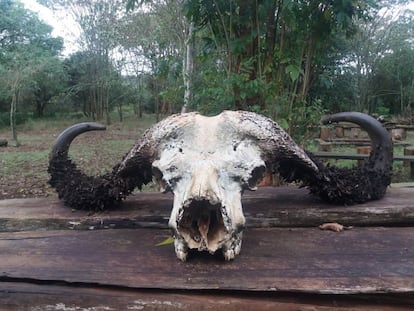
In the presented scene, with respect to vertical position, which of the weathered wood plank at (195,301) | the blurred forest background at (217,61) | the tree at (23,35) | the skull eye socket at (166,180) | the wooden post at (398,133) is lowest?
the weathered wood plank at (195,301)

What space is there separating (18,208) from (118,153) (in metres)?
6.10

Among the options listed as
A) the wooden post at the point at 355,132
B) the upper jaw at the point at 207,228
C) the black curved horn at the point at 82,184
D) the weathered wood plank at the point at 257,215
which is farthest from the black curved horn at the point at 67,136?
the wooden post at the point at 355,132

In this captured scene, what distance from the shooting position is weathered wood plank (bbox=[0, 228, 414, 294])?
977 mm

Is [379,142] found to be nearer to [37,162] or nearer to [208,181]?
[208,181]

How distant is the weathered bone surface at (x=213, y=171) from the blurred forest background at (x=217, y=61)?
96 centimetres

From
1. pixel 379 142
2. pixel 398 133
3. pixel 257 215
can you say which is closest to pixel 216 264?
pixel 257 215

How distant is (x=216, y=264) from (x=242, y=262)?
7 centimetres

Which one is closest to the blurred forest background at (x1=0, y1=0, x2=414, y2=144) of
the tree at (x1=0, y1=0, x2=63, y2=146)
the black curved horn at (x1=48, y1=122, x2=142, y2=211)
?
the tree at (x1=0, y1=0, x2=63, y2=146)

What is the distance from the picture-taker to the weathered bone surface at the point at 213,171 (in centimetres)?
106

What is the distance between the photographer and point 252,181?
1.21 metres

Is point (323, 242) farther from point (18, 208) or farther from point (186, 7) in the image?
point (186, 7)

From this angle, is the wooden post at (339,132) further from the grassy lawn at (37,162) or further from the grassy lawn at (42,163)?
the grassy lawn at (37,162)

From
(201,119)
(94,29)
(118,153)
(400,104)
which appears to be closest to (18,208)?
(201,119)

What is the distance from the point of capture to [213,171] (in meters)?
1.12
